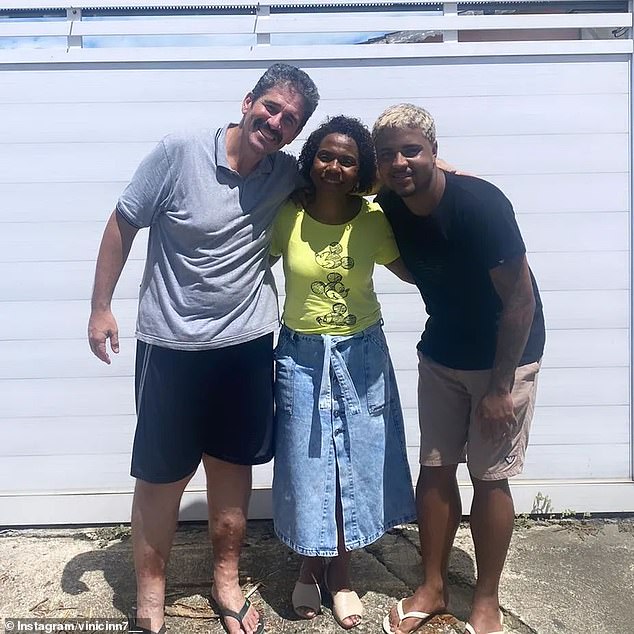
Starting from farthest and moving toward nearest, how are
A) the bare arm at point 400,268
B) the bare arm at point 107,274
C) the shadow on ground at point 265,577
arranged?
the shadow on ground at point 265,577
the bare arm at point 400,268
the bare arm at point 107,274

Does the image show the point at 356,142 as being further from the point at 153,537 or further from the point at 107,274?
the point at 153,537

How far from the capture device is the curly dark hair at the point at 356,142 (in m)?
2.20

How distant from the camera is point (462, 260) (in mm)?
2172

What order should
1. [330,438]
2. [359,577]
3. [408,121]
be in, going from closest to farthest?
[408,121]
[330,438]
[359,577]

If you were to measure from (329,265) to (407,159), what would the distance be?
433 millimetres

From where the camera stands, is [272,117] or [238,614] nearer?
[272,117]

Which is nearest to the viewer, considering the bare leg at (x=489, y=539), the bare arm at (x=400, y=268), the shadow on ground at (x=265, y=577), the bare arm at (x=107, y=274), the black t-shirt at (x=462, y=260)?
the black t-shirt at (x=462, y=260)

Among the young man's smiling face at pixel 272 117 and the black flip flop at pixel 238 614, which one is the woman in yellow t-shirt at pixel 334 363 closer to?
the young man's smiling face at pixel 272 117

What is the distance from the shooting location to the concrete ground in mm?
2512

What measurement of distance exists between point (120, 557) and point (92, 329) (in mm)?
1295

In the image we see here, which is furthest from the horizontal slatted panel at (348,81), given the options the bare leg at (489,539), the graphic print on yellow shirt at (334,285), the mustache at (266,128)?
the bare leg at (489,539)

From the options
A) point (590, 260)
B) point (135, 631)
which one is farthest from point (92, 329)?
Result: point (590, 260)

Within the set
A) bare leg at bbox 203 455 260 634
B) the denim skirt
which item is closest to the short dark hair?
the denim skirt

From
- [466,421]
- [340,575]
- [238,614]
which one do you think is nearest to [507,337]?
[466,421]
